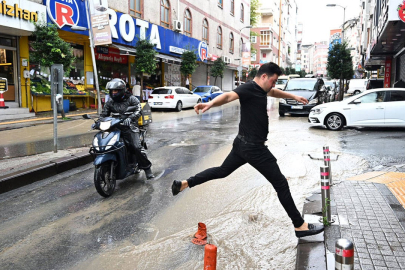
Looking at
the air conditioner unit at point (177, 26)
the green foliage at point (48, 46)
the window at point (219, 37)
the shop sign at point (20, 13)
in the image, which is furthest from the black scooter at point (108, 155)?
the window at point (219, 37)

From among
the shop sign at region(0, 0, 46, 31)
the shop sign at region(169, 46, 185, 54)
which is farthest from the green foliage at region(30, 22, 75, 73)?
the shop sign at region(169, 46, 185, 54)

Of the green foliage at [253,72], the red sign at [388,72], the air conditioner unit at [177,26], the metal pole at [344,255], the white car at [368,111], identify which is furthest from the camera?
the green foliage at [253,72]

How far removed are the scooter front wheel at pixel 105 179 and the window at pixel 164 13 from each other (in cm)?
2307

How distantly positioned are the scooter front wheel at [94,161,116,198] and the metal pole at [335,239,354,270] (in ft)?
13.1

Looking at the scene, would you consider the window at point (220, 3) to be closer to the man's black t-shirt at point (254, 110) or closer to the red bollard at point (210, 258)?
the man's black t-shirt at point (254, 110)

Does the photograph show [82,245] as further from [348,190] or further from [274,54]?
[274,54]

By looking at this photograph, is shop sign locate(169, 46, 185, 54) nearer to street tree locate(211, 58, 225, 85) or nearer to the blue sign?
the blue sign

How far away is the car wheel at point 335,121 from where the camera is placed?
12.1 meters

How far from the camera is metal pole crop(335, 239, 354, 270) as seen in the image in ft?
5.92

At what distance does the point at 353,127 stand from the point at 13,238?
447 inches

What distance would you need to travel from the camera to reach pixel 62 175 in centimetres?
690

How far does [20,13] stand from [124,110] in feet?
36.6

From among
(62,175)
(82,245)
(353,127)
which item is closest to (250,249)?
(82,245)

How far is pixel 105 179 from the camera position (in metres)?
5.41
